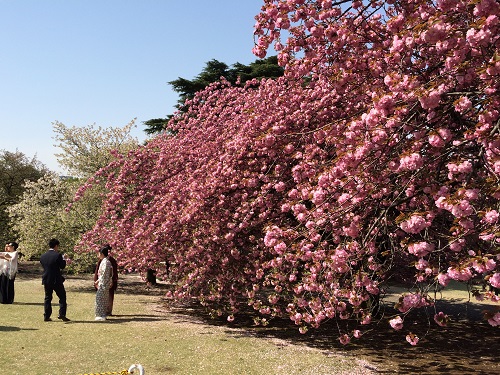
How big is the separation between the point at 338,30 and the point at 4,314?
35.0ft

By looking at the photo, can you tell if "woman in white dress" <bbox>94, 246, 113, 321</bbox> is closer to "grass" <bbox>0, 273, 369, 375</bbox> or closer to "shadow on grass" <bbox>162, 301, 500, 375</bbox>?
"grass" <bbox>0, 273, 369, 375</bbox>

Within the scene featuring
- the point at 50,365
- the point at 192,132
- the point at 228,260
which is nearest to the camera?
the point at 50,365

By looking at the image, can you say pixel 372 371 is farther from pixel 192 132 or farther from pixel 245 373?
pixel 192 132

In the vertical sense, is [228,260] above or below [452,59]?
below

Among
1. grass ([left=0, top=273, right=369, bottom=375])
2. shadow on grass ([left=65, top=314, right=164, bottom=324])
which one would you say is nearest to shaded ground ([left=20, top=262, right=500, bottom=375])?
grass ([left=0, top=273, right=369, bottom=375])

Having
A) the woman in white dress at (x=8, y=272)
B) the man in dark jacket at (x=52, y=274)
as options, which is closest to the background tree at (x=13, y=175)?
the woman in white dress at (x=8, y=272)

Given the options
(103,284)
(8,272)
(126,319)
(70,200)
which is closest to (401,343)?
(126,319)

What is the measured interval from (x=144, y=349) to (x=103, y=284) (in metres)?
3.61

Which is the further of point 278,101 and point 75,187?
point 75,187

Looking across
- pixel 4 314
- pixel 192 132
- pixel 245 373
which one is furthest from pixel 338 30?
pixel 4 314

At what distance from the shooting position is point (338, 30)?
733cm

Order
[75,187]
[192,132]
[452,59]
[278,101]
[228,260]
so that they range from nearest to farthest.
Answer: [452,59] < [278,101] < [228,260] < [192,132] < [75,187]

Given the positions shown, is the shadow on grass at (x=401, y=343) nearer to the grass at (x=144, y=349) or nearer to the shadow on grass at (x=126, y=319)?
the grass at (x=144, y=349)

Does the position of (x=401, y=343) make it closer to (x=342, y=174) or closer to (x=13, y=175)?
(x=342, y=174)
